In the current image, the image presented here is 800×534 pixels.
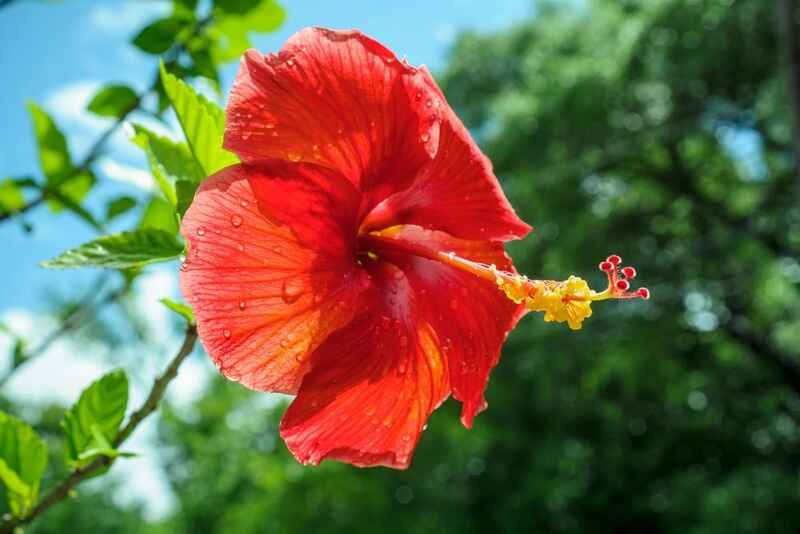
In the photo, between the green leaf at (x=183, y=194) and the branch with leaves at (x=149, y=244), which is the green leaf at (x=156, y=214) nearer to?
the branch with leaves at (x=149, y=244)

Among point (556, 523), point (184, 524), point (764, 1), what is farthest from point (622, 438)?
point (184, 524)

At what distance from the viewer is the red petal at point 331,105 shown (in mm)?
484

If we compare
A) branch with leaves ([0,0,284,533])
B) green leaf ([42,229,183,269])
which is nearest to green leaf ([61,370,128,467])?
branch with leaves ([0,0,284,533])

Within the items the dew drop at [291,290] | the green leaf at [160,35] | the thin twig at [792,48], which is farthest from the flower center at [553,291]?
the thin twig at [792,48]

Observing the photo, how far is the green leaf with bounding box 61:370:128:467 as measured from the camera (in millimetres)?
624

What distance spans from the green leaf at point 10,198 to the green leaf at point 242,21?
1.02 ft

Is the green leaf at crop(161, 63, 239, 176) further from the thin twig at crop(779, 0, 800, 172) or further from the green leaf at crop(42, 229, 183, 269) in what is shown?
the thin twig at crop(779, 0, 800, 172)

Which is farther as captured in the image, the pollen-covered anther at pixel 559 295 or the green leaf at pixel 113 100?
the green leaf at pixel 113 100

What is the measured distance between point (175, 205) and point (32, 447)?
10.1 inches

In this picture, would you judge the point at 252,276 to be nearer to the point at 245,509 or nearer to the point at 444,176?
the point at 444,176

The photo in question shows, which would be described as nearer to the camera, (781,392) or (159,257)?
(159,257)

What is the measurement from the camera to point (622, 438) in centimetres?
957

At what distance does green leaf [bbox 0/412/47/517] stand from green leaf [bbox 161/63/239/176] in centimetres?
28

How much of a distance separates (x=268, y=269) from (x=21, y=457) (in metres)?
→ 0.31
